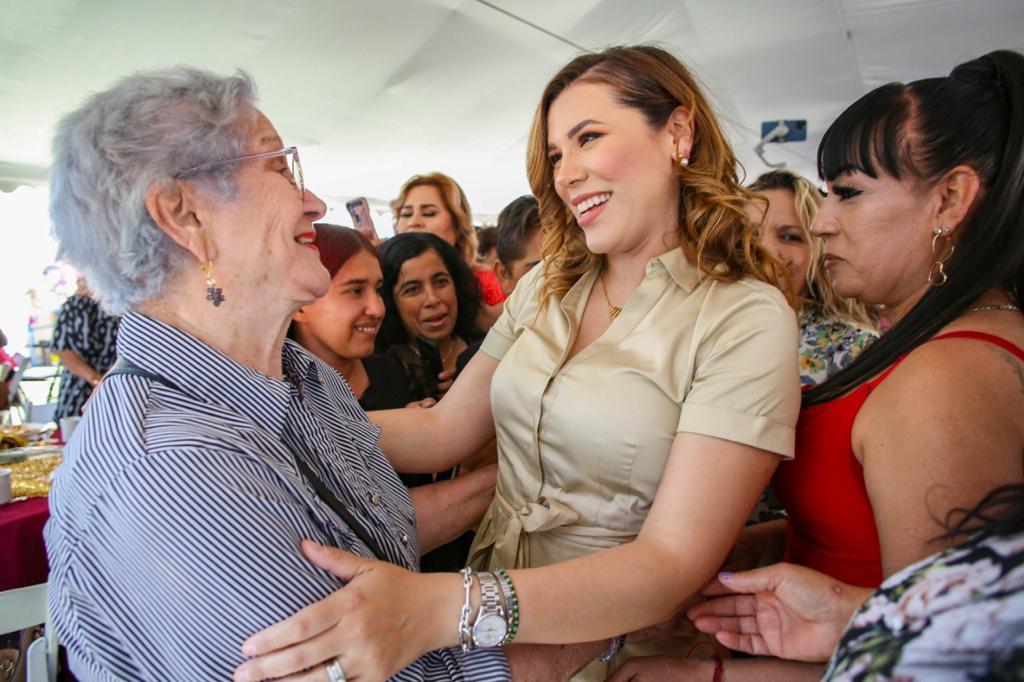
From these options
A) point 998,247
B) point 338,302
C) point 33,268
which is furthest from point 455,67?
point 33,268

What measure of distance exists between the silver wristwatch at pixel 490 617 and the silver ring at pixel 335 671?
0.23m

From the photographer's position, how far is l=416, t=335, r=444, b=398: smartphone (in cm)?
310

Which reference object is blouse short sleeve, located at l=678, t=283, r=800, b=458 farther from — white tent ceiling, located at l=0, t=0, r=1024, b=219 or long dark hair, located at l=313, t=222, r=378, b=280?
white tent ceiling, located at l=0, t=0, r=1024, b=219

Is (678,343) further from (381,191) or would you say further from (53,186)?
(381,191)

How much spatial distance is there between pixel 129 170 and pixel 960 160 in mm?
1566

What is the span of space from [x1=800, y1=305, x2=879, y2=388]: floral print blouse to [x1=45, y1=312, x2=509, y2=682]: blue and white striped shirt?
2364 millimetres

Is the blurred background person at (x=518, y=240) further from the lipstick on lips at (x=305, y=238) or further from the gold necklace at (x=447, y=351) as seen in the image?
the lipstick on lips at (x=305, y=238)

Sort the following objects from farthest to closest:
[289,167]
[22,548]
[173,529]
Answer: [22,548] → [289,167] → [173,529]

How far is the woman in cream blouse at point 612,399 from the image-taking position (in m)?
1.18

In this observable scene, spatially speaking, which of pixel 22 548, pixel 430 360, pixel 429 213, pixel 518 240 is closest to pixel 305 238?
pixel 22 548

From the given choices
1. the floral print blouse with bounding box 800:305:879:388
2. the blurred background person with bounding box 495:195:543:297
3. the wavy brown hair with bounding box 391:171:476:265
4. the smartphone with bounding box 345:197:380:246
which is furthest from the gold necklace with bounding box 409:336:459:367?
the floral print blouse with bounding box 800:305:879:388

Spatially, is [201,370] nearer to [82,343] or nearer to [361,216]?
[361,216]

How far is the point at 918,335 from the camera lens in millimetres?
1319

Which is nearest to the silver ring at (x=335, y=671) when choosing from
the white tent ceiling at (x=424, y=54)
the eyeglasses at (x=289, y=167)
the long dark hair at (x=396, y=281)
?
the eyeglasses at (x=289, y=167)
